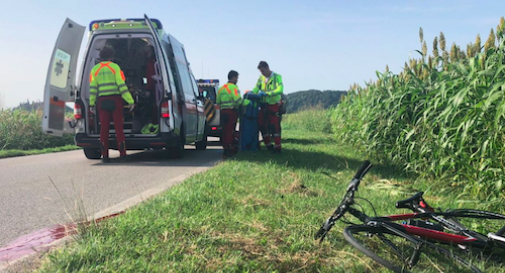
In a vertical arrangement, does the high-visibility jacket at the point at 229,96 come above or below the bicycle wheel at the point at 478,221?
above

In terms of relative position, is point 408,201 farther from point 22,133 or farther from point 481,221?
point 22,133

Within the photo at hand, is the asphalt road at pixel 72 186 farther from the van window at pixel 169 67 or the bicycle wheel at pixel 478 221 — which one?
the bicycle wheel at pixel 478 221

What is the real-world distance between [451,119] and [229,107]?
538 cm

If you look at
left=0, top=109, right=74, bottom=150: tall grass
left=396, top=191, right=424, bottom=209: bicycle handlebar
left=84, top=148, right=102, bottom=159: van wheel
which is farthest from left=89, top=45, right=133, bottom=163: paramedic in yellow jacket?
left=396, top=191, right=424, bottom=209: bicycle handlebar

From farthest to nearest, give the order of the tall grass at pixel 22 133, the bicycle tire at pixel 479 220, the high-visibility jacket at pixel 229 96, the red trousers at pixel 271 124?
the tall grass at pixel 22 133
the high-visibility jacket at pixel 229 96
the red trousers at pixel 271 124
the bicycle tire at pixel 479 220

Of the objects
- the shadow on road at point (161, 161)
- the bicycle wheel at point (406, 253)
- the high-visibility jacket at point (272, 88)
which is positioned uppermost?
the high-visibility jacket at point (272, 88)

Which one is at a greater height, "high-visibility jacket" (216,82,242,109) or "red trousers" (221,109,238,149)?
"high-visibility jacket" (216,82,242,109)

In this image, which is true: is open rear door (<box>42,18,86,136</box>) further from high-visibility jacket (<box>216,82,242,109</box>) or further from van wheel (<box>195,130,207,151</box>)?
van wheel (<box>195,130,207,151</box>)

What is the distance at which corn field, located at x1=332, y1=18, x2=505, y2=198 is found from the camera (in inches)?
159

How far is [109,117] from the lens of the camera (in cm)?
848

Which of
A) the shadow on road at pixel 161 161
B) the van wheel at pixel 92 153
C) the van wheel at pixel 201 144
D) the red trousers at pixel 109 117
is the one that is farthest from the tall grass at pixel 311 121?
the red trousers at pixel 109 117

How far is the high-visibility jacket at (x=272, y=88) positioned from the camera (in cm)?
875

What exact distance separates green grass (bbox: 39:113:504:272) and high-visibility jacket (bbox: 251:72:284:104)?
12.9 ft

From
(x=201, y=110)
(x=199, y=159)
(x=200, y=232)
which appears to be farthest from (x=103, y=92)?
(x=200, y=232)
